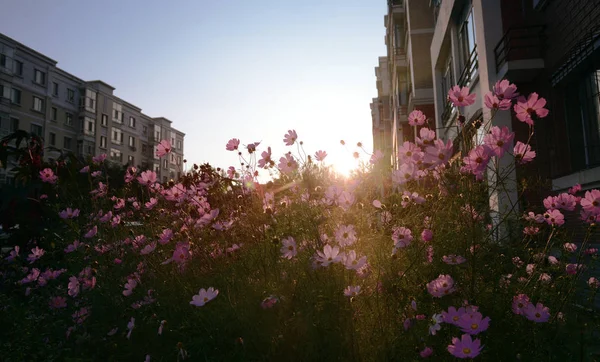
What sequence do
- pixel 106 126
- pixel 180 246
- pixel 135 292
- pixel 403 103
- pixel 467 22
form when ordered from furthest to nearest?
1. pixel 106 126
2. pixel 403 103
3. pixel 467 22
4. pixel 135 292
5. pixel 180 246

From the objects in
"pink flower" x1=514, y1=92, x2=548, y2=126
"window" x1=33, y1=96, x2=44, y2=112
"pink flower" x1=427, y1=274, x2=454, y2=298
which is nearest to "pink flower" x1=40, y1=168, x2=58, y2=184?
"pink flower" x1=427, y1=274, x2=454, y2=298

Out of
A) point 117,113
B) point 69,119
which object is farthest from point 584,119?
point 117,113

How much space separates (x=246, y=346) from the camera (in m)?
1.92

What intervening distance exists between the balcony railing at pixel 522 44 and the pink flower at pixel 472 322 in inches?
260

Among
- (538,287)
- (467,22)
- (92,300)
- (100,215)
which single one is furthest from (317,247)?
(467,22)

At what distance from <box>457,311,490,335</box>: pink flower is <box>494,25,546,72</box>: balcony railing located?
661cm

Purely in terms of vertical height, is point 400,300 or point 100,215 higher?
point 100,215

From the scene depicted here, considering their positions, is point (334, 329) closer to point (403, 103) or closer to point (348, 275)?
point (348, 275)

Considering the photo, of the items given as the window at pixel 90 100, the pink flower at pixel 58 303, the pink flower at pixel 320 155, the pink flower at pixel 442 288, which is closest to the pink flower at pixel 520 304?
the pink flower at pixel 442 288

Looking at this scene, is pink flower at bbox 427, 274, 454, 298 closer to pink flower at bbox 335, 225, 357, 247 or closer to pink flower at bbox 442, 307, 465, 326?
pink flower at bbox 442, 307, 465, 326

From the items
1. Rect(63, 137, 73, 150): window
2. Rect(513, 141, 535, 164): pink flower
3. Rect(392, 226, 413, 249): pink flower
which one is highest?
Rect(63, 137, 73, 150): window

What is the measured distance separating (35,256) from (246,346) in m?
2.65

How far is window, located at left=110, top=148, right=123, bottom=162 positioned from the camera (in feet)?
143

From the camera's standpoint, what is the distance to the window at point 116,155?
143 ft
